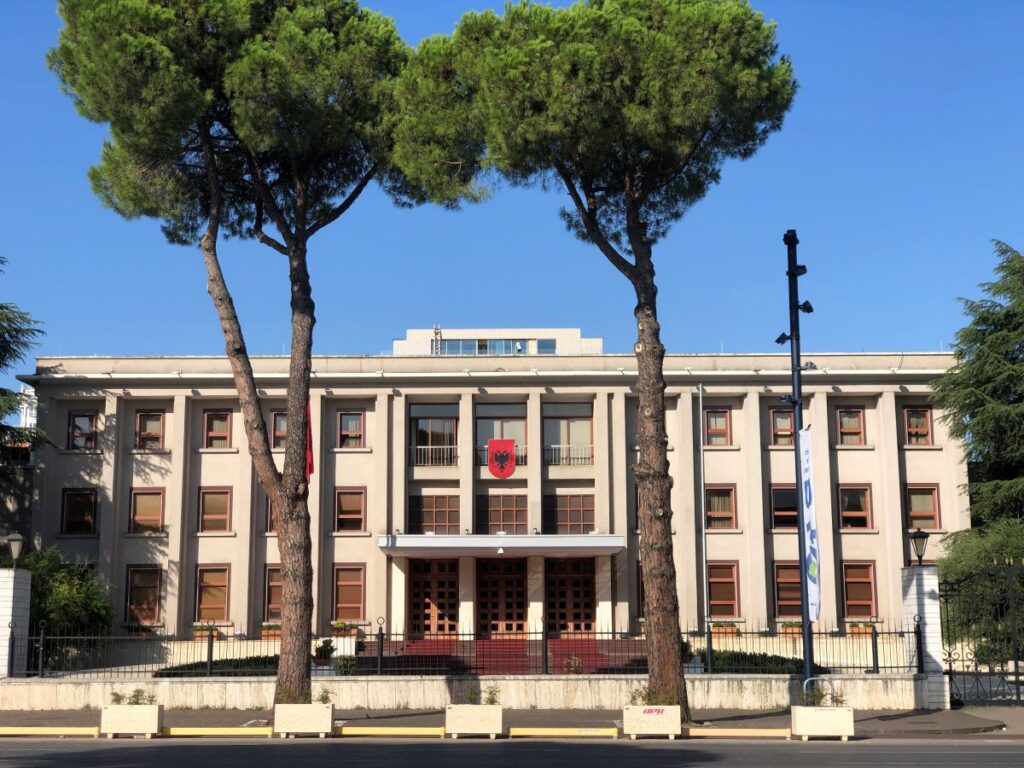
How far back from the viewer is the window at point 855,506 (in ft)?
126

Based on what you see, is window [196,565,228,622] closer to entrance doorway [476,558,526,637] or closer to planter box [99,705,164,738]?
entrance doorway [476,558,526,637]

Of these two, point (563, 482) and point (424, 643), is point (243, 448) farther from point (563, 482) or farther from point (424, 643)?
point (424, 643)

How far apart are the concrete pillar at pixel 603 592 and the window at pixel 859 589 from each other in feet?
25.6

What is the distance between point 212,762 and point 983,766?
9553 millimetres

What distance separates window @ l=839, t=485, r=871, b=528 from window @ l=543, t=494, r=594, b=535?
841 cm

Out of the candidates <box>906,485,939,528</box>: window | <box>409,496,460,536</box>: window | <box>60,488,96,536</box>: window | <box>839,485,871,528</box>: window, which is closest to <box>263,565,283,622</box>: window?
<box>409,496,460,536</box>: window

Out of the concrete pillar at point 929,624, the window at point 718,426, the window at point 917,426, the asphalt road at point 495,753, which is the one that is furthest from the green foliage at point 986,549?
the asphalt road at point 495,753

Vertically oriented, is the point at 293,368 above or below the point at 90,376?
below

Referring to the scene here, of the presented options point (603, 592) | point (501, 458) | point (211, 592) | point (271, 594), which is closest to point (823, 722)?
point (603, 592)

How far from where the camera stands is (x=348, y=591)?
125 feet

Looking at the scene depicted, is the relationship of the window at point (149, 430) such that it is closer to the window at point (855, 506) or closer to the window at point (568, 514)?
the window at point (568, 514)

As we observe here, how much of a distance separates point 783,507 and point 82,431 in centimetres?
2372

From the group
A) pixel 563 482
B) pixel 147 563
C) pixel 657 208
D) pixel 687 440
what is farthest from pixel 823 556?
pixel 147 563

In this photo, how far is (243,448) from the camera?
3844 centimetres
